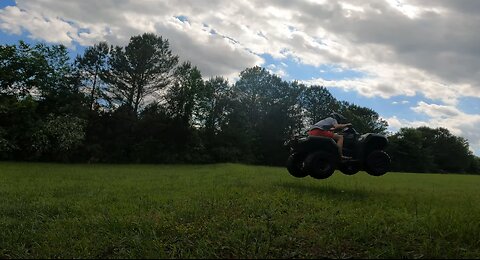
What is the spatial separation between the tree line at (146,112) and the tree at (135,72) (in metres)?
0.14

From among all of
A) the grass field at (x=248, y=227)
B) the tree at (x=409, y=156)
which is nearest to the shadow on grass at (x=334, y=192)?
the grass field at (x=248, y=227)

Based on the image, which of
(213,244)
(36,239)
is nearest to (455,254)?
(213,244)

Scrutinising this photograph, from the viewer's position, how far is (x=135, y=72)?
192 ft

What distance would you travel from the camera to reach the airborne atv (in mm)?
11391

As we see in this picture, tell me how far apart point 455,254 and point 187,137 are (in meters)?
50.2

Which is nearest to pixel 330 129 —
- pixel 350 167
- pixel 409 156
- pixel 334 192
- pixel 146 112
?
pixel 350 167

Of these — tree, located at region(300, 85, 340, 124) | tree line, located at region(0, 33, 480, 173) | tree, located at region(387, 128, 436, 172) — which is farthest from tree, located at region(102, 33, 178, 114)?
tree, located at region(387, 128, 436, 172)

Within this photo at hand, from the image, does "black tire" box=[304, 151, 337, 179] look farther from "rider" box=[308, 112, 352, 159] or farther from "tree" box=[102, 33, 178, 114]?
"tree" box=[102, 33, 178, 114]

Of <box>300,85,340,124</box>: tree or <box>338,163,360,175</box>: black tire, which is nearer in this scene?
<box>338,163,360,175</box>: black tire

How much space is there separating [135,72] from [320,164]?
50.8 metres

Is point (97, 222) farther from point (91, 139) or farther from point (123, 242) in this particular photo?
point (91, 139)

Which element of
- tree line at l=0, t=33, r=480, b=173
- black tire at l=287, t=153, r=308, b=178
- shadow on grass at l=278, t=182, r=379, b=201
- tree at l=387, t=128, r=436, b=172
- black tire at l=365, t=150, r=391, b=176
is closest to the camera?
shadow on grass at l=278, t=182, r=379, b=201

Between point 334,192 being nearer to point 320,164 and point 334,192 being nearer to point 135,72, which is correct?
point 320,164

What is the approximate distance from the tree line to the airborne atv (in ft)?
124
